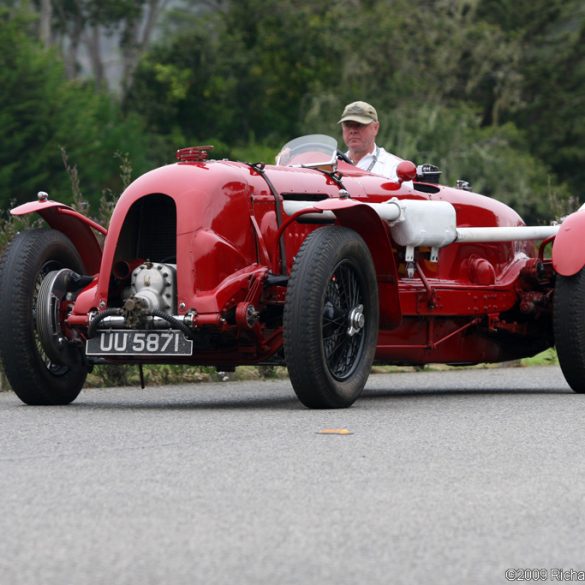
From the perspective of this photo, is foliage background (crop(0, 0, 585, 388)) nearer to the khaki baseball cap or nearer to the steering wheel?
the khaki baseball cap

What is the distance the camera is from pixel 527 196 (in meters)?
60.2

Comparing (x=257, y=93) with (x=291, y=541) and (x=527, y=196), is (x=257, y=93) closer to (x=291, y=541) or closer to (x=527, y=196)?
(x=527, y=196)

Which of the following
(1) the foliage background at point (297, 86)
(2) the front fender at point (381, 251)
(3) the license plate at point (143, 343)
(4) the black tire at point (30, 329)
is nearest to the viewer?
(3) the license plate at point (143, 343)

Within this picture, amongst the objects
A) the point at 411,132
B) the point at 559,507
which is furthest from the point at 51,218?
the point at 411,132

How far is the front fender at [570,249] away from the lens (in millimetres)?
10617

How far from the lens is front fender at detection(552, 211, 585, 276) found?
1062 cm

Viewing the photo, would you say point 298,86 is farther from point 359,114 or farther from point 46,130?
point 359,114

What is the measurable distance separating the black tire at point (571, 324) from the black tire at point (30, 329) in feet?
10.2

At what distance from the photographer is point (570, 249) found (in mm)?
10680

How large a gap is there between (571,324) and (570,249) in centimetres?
48

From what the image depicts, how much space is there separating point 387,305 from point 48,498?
4456mm

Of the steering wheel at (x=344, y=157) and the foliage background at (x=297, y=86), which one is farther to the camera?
the foliage background at (x=297, y=86)

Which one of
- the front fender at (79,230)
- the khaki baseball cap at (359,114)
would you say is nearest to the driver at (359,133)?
the khaki baseball cap at (359,114)

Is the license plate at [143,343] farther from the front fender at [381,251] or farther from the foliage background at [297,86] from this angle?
the foliage background at [297,86]
